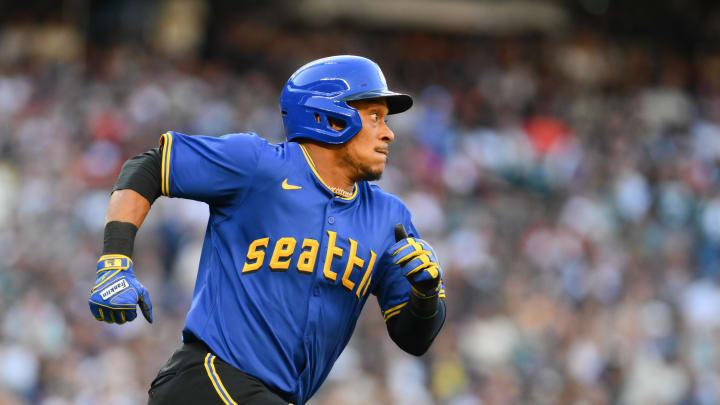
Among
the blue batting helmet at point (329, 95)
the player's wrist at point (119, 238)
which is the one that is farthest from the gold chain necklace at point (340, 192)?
the player's wrist at point (119, 238)

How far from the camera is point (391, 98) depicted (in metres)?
4.30

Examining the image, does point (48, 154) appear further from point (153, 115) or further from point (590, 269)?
point (590, 269)

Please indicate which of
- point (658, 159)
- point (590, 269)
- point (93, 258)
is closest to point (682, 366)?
point (590, 269)

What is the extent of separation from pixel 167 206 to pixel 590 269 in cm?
492

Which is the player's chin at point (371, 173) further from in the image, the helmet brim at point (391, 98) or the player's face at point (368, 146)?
the helmet brim at point (391, 98)

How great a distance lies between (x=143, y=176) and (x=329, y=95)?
2.66 feet

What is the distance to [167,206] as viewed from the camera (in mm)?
11258

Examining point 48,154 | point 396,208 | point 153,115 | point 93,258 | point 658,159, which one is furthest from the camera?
point 658,159

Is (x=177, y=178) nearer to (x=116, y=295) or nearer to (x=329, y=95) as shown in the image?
(x=116, y=295)

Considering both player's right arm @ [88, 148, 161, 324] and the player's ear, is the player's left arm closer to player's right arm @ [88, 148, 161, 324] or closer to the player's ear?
the player's ear

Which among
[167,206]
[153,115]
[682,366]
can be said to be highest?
[153,115]

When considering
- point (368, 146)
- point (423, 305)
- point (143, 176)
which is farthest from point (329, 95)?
point (423, 305)

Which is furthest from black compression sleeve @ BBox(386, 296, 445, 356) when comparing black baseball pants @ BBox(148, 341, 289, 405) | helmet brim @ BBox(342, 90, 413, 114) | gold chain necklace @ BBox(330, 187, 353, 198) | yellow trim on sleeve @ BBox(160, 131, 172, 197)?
yellow trim on sleeve @ BBox(160, 131, 172, 197)

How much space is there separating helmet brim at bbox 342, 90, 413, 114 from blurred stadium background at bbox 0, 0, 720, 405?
582cm
